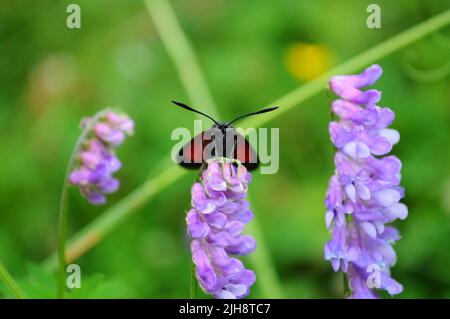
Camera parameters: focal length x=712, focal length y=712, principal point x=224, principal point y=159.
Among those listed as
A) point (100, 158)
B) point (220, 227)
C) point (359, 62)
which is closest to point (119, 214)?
point (100, 158)

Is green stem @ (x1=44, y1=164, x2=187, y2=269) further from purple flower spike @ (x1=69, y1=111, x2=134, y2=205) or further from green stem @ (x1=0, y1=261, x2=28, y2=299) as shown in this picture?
green stem @ (x1=0, y1=261, x2=28, y2=299)

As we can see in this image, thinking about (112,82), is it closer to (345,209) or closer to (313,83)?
(313,83)

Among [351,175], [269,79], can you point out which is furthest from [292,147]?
[351,175]

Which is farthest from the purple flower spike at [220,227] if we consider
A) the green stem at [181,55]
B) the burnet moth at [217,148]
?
the green stem at [181,55]

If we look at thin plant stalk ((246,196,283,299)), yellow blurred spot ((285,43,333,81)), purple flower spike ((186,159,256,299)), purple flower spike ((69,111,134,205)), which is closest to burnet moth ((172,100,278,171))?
purple flower spike ((186,159,256,299))

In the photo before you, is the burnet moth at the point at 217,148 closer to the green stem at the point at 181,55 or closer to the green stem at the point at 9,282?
the green stem at the point at 9,282

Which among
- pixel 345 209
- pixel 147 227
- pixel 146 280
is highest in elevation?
pixel 147 227

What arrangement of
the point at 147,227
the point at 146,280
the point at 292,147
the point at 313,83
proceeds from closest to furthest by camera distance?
the point at 313,83
the point at 146,280
the point at 147,227
the point at 292,147
